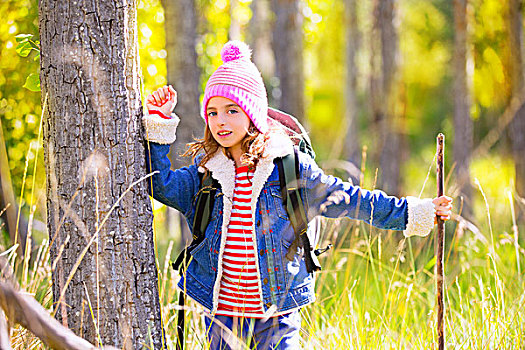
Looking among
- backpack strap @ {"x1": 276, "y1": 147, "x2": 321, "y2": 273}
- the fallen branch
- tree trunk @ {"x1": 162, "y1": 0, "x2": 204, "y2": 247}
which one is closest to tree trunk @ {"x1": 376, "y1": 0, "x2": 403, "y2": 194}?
tree trunk @ {"x1": 162, "y1": 0, "x2": 204, "y2": 247}

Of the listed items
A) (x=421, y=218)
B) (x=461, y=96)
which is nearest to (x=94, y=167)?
(x=421, y=218)

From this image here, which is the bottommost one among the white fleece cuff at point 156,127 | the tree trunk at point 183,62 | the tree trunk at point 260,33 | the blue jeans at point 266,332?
the blue jeans at point 266,332

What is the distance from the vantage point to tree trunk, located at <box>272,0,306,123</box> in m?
6.68

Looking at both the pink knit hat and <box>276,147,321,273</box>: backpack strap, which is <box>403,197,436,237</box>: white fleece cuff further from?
the pink knit hat

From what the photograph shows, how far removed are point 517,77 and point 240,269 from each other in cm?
540

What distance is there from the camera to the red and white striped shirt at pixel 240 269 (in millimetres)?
2258

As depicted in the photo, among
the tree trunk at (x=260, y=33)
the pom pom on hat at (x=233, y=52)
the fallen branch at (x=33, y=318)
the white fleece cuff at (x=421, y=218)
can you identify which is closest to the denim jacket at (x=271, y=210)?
the white fleece cuff at (x=421, y=218)

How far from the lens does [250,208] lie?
7.51 ft

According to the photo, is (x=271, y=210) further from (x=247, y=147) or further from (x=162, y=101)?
(x=162, y=101)

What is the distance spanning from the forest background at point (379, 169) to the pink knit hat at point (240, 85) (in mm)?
299

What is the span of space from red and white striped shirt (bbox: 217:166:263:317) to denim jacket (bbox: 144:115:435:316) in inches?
1.4

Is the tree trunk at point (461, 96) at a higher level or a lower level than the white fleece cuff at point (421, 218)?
higher

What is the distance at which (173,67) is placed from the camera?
5160 mm

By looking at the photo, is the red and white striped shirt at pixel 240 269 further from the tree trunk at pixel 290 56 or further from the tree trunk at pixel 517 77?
the tree trunk at pixel 517 77
